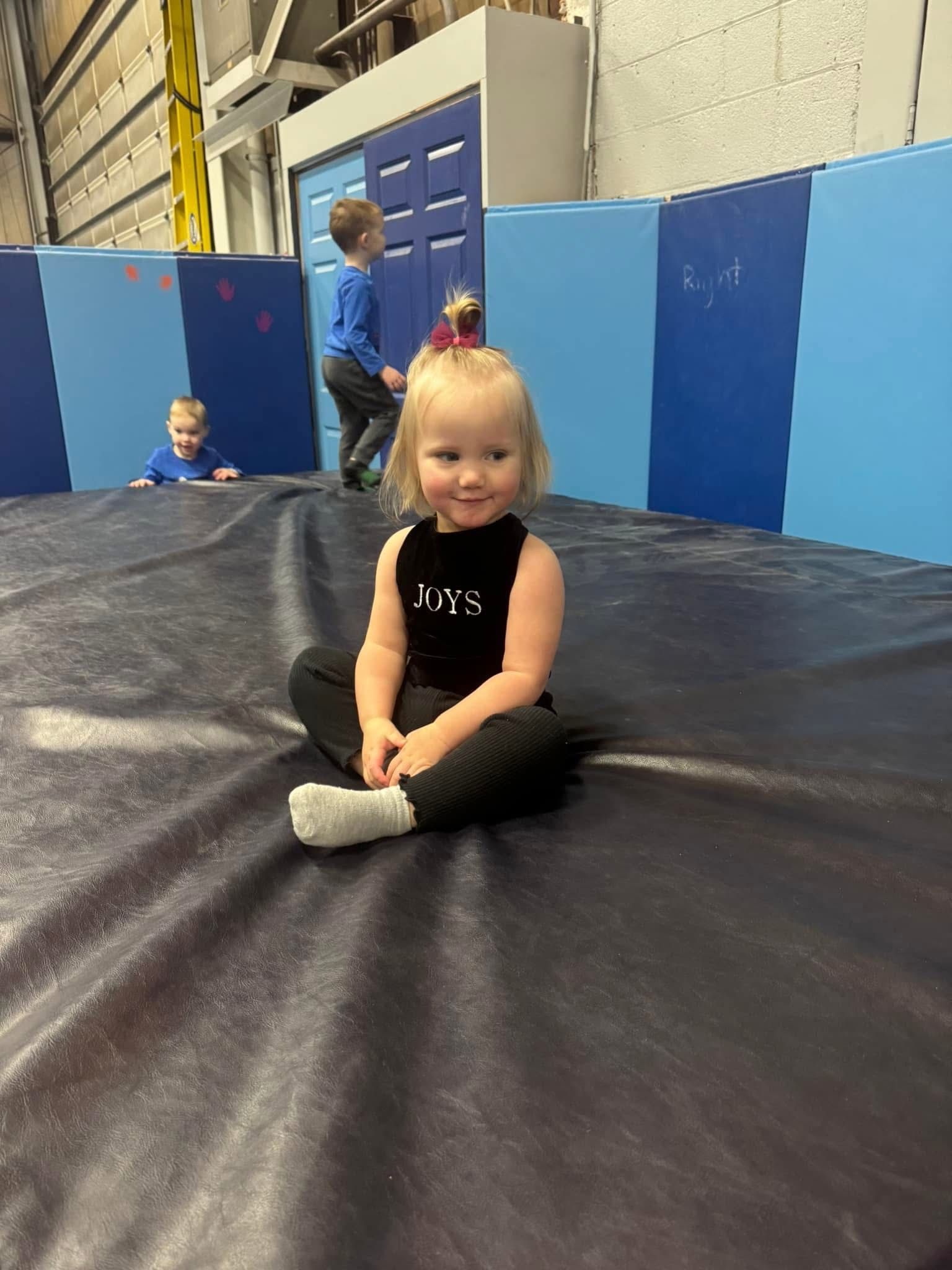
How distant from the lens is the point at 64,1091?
1.77 ft

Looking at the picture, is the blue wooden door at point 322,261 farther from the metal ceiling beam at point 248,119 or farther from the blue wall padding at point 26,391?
the blue wall padding at point 26,391

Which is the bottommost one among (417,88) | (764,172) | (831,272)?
(831,272)

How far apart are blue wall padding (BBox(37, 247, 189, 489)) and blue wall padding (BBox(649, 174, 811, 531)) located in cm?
214

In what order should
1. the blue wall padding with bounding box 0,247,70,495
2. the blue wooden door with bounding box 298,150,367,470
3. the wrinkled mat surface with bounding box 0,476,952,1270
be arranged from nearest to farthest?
the wrinkled mat surface with bounding box 0,476,952,1270, the blue wall padding with bounding box 0,247,70,495, the blue wooden door with bounding box 298,150,367,470

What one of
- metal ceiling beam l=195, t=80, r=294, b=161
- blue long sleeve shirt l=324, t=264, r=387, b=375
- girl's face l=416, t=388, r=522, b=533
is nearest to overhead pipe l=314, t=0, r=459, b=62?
metal ceiling beam l=195, t=80, r=294, b=161

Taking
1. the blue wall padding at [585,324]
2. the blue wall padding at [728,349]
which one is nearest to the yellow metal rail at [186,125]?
the blue wall padding at [585,324]

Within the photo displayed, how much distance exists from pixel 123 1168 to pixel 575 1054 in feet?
0.89

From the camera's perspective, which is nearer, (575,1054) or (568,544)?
(575,1054)

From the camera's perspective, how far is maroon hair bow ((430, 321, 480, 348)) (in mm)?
1009

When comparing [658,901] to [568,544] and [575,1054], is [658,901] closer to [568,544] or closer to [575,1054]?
[575,1054]

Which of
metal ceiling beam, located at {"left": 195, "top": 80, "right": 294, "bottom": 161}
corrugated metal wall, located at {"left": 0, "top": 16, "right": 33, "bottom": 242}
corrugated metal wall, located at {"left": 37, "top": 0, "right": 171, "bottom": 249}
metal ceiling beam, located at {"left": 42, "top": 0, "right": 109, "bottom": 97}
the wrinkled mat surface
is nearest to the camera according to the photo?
the wrinkled mat surface

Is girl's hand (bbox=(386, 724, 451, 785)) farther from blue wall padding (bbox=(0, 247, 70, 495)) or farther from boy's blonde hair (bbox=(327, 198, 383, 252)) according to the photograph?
blue wall padding (bbox=(0, 247, 70, 495))

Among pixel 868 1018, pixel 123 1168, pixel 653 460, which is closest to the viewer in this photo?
pixel 123 1168

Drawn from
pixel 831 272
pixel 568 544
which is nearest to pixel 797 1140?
pixel 568 544
